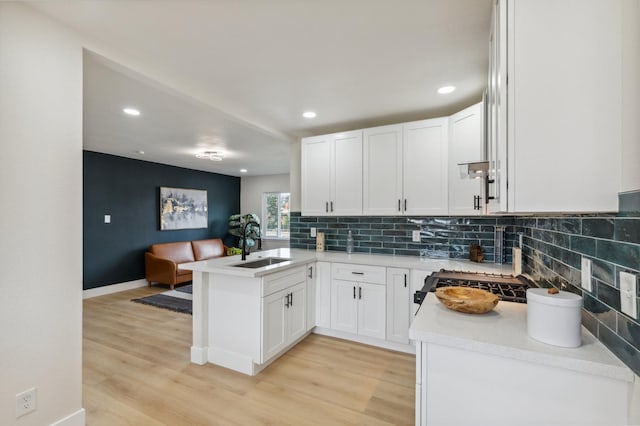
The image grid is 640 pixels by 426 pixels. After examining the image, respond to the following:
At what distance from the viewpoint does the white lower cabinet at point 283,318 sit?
2486mm

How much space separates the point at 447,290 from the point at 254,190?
6942mm

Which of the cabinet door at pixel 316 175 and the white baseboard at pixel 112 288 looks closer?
the cabinet door at pixel 316 175

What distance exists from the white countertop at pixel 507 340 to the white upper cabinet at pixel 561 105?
1.62ft

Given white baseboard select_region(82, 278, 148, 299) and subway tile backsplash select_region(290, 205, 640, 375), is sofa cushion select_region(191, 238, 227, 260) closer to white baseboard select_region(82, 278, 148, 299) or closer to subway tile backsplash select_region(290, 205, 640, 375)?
white baseboard select_region(82, 278, 148, 299)

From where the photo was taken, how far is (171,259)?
19.0 feet

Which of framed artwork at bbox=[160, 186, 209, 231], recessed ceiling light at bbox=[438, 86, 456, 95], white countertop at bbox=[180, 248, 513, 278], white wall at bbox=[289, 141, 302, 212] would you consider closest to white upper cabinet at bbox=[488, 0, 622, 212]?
recessed ceiling light at bbox=[438, 86, 456, 95]

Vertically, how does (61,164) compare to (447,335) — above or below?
above

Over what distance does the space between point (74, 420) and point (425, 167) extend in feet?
10.9

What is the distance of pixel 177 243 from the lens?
6.07 m

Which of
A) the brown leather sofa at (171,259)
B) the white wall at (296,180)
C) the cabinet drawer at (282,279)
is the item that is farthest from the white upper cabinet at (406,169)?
the brown leather sofa at (171,259)

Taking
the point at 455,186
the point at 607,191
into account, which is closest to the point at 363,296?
the point at 455,186

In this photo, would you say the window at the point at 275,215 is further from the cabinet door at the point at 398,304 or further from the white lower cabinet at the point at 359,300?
the cabinet door at the point at 398,304

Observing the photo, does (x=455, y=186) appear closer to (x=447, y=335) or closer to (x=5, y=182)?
(x=447, y=335)

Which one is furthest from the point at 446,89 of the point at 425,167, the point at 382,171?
the point at 382,171
